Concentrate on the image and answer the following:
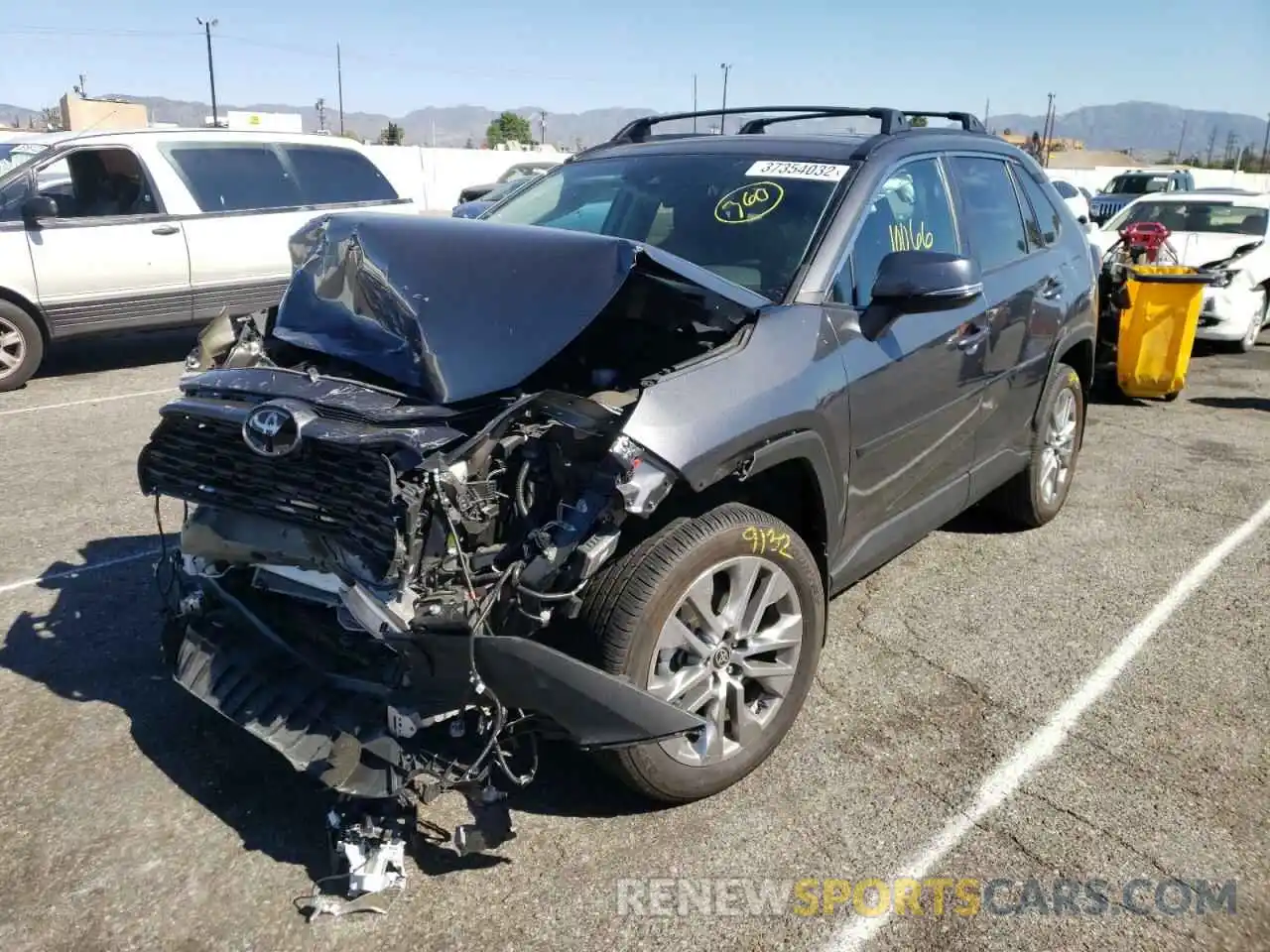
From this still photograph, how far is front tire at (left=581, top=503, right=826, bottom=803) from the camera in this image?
264cm

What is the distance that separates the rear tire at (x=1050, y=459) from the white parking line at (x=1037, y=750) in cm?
73

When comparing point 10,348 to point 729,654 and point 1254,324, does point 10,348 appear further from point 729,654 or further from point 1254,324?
point 1254,324

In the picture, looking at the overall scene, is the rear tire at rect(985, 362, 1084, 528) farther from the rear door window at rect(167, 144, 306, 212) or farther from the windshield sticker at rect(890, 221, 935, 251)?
the rear door window at rect(167, 144, 306, 212)

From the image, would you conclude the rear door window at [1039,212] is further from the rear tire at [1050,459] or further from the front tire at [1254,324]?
the front tire at [1254,324]

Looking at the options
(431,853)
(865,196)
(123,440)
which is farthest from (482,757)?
(123,440)

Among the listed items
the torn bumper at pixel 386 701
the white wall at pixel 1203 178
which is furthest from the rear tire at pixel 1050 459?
the white wall at pixel 1203 178

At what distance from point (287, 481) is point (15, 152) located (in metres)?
9.24

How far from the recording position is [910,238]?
376 cm

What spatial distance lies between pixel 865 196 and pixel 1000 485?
196 centimetres

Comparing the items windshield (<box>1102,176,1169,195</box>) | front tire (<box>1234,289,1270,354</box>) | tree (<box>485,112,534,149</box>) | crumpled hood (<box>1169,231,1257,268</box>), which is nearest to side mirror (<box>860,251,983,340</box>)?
crumpled hood (<box>1169,231,1257,268</box>)

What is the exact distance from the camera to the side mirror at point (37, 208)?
26.7 feet

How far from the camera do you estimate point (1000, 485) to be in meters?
4.86

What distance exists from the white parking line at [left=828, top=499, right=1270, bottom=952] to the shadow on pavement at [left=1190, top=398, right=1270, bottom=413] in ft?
12.4

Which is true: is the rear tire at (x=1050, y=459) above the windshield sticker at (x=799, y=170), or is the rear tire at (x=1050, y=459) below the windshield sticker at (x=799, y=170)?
below
